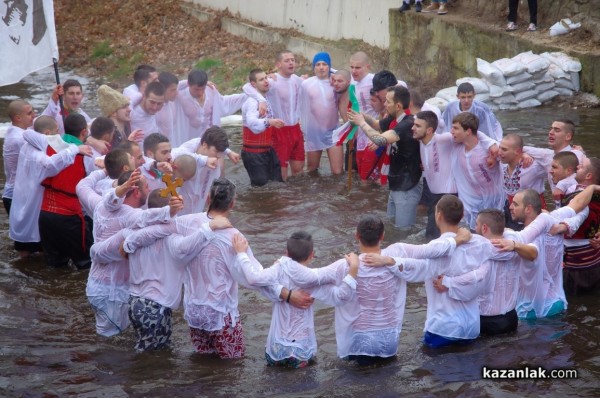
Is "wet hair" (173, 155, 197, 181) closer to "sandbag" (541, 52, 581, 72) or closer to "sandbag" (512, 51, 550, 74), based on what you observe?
"sandbag" (512, 51, 550, 74)

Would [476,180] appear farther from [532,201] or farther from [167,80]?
[167,80]

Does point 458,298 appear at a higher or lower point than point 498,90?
lower

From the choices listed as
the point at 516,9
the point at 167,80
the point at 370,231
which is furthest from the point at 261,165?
the point at 516,9

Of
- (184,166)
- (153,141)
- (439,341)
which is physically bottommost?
(439,341)

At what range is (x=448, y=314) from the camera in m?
6.61

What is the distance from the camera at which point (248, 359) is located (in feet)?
22.5

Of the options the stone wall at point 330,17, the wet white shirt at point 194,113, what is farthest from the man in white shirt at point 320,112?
the stone wall at point 330,17

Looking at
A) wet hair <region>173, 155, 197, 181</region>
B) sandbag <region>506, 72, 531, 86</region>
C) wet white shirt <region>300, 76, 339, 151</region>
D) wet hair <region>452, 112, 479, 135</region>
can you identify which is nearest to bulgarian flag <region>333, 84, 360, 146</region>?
wet white shirt <region>300, 76, 339, 151</region>

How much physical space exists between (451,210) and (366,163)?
15.5 ft

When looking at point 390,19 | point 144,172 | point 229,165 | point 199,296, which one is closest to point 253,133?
point 229,165

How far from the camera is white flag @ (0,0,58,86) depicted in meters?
9.10

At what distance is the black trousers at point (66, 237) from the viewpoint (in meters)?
8.66

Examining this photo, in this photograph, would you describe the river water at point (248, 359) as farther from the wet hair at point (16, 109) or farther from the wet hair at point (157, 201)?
the wet hair at point (16, 109)

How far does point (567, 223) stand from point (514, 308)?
0.79m
